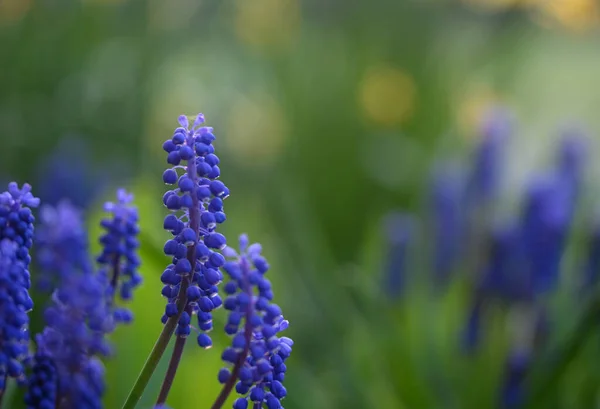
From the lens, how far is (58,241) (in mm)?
528

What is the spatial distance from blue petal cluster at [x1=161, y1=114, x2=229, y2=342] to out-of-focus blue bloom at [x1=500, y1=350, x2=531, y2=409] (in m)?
0.95

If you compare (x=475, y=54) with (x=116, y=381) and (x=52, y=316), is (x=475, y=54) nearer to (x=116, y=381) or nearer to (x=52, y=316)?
(x=116, y=381)

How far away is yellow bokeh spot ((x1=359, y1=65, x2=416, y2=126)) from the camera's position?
11.0 feet

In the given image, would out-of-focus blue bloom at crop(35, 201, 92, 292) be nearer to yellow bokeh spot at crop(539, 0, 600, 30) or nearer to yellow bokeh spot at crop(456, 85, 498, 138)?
yellow bokeh spot at crop(539, 0, 600, 30)

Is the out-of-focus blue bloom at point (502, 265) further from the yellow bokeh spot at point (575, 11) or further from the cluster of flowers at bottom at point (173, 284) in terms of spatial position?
the cluster of flowers at bottom at point (173, 284)

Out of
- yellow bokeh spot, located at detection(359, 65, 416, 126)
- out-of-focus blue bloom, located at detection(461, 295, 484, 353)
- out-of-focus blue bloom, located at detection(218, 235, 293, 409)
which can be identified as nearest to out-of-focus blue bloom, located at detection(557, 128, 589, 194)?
out-of-focus blue bloom, located at detection(461, 295, 484, 353)

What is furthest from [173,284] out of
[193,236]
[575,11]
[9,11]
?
[9,11]

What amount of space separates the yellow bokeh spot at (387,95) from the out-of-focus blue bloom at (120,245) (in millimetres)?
2708

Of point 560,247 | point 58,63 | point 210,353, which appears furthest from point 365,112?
point 210,353

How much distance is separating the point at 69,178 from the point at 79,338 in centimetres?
155

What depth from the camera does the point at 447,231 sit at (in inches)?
78.0

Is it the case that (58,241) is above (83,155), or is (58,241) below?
below

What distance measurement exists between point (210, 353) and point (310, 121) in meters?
2.33

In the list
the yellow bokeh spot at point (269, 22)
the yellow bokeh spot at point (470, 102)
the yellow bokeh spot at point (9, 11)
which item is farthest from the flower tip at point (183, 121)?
the yellow bokeh spot at point (269, 22)
